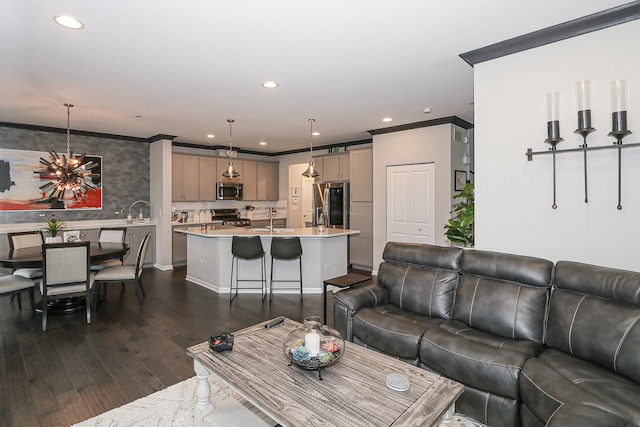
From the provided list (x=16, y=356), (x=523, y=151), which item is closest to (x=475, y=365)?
(x=523, y=151)

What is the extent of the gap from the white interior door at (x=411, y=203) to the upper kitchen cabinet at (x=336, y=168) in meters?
1.35

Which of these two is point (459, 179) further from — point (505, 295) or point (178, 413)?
point (178, 413)

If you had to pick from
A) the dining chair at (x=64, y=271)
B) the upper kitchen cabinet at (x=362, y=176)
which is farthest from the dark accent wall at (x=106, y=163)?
the upper kitchen cabinet at (x=362, y=176)

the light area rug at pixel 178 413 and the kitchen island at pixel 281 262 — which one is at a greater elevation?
the kitchen island at pixel 281 262

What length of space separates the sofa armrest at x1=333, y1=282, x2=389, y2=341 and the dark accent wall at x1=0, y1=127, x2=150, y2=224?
5.85 metres

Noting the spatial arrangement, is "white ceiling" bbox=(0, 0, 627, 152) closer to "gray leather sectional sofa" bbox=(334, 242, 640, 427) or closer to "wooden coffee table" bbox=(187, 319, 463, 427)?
"gray leather sectional sofa" bbox=(334, 242, 640, 427)

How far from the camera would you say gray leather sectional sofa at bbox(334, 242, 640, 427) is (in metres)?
1.76

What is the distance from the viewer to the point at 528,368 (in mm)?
1923

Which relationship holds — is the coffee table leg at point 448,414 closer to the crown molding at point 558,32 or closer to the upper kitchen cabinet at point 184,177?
the crown molding at point 558,32

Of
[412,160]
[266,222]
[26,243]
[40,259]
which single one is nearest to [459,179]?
[412,160]

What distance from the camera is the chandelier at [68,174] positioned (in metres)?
4.80

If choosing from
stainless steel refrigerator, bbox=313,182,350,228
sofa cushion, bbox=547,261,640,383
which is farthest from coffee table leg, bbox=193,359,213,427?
stainless steel refrigerator, bbox=313,182,350,228

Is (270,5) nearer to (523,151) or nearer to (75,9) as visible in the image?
(75,9)

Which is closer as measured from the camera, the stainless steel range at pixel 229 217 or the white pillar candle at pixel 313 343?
the white pillar candle at pixel 313 343
